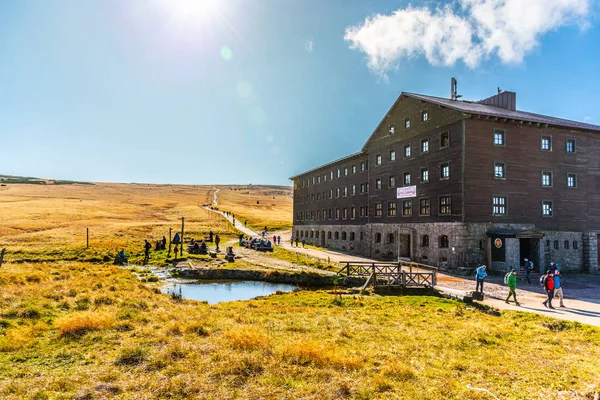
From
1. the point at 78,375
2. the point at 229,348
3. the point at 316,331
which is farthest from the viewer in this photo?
the point at 316,331

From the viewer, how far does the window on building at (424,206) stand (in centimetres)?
3634

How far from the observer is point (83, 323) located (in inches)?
493

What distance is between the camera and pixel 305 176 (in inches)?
2734

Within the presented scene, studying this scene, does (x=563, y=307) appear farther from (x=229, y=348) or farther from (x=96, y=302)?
(x=96, y=302)

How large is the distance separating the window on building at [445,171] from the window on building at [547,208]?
32.4ft

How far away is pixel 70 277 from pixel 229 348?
19143mm

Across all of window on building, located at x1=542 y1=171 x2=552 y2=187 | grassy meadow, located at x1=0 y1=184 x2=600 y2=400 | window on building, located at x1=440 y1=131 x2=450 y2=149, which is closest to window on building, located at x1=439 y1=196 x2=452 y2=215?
window on building, located at x1=440 y1=131 x2=450 y2=149

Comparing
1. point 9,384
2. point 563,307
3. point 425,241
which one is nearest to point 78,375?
point 9,384

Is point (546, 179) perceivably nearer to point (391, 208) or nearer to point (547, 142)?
point (547, 142)

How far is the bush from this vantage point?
11.9 metres

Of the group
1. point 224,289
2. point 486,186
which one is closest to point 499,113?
point 486,186

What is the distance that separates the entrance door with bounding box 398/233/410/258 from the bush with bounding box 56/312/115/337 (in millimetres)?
32066

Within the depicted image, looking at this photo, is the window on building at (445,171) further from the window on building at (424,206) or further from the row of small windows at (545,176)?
the row of small windows at (545,176)

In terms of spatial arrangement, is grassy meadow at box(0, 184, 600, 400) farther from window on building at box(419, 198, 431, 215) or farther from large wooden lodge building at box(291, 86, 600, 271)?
window on building at box(419, 198, 431, 215)
